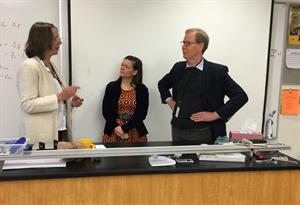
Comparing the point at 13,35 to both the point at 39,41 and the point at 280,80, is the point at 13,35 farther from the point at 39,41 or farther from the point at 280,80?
the point at 280,80

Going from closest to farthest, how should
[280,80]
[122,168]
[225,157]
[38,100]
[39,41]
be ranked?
[122,168] → [225,157] → [38,100] → [39,41] → [280,80]

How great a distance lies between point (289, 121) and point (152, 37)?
157cm

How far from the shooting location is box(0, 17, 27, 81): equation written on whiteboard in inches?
101

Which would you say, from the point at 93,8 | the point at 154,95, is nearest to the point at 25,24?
the point at 93,8

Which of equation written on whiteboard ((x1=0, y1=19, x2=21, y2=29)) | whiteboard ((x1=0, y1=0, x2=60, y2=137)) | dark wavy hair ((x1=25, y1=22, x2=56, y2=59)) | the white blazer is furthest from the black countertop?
equation written on whiteboard ((x1=0, y1=19, x2=21, y2=29))

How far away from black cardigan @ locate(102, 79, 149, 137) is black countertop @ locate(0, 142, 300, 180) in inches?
36.3

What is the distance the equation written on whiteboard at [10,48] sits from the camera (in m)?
2.56

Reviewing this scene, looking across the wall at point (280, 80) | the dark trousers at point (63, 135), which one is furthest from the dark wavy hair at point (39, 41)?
the wall at point (280, 80)

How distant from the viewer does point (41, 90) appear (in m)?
1.98

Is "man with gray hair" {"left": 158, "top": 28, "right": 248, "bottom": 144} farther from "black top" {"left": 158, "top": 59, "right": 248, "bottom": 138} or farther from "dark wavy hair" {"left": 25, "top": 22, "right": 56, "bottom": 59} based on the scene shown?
"dark wavy hair" {"left": 25, "top": 22, "right": 56, "bottom": 59}

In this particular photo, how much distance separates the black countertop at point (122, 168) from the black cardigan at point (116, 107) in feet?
3.03

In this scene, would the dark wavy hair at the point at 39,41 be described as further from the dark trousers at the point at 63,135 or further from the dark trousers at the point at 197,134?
the dark trousers at the point at 197,134

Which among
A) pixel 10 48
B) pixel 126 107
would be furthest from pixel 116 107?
pixel 10 48

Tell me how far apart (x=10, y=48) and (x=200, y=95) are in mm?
1508
